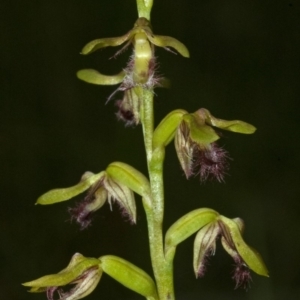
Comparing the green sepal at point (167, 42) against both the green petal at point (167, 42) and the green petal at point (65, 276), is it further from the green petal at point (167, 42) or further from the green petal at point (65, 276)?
the green petal at point (65, 276)

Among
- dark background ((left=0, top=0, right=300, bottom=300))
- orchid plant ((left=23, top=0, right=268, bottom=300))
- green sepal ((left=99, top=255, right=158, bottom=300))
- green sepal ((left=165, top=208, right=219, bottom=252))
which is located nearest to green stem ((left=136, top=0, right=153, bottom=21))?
orchid plant ((left=23, top=0, right=268, bottom=300))

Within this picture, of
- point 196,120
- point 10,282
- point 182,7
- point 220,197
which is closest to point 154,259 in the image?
point 196,120

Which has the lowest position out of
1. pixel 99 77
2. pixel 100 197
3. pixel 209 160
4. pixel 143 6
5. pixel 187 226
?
pixel 187 226

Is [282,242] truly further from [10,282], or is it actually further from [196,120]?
[196,120]

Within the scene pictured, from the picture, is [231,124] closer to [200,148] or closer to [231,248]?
[200,148]

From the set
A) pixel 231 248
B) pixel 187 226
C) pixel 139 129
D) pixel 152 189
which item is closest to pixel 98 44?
pixel 152 189

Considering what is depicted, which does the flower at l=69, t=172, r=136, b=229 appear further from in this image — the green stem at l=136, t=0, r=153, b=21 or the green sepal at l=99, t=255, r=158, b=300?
the green stem at l=136, t=0, r=153, b=21
